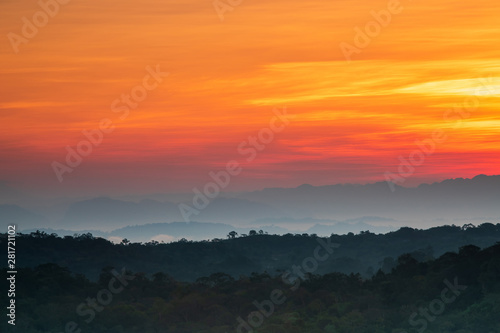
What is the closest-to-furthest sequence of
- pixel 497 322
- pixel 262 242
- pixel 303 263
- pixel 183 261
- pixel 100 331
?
pixel 497 322
pixel 100 331
pixel 183 261
pixel 303 263
pixel 262 242

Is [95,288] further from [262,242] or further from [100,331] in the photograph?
[262,242]

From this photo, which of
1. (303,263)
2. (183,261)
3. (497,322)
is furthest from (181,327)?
(303,263)

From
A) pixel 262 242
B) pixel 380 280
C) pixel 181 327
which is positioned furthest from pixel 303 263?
pixel 181 327

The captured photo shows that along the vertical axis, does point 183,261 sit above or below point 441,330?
above

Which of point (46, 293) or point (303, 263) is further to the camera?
point (303, 263)

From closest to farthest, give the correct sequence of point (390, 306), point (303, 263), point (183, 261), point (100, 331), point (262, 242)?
point (100, 331) < point (390, 306) < point (183, 261) < point (303, 263) < point (262, 242)

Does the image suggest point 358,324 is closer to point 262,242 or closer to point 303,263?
point 303,263

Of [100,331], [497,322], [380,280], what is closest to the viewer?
[497,322]

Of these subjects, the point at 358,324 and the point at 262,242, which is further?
the point at 262,242

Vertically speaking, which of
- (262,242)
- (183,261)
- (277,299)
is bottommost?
(277,299)
